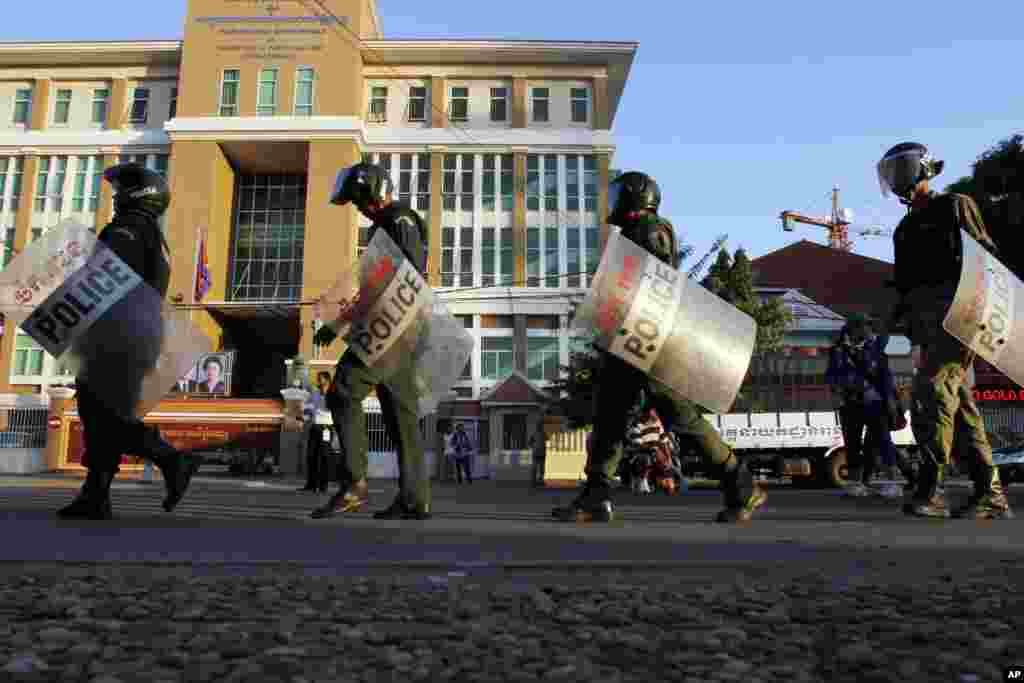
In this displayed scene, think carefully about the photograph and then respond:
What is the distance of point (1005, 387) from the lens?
34.0m

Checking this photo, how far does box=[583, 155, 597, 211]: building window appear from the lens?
38.9 meters

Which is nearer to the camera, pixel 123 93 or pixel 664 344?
pixel 664 344

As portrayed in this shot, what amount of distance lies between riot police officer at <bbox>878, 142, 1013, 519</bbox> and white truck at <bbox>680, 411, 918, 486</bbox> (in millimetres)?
10204

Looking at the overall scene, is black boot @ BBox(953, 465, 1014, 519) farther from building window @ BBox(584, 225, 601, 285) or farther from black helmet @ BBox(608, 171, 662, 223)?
building window @ BBox(584, 225, 601, 285)

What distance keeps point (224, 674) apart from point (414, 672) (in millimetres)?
300

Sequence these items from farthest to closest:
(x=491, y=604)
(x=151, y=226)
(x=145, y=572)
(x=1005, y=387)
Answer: (x=1005, y=387) → (x=151, y=226) → (x=145, y=572) → (x=491, y=604)

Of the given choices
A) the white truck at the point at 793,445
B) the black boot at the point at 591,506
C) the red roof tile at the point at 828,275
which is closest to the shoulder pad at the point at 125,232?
the black boot at the point at 591,506

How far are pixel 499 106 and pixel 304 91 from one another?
9.27 m

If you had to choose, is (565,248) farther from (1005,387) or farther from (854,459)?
(854,459)

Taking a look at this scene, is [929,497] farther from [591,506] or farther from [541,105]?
[541,105]

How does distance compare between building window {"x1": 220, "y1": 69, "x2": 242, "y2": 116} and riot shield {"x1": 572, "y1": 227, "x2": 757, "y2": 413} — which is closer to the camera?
riot shield {"x1": 572, "y1": 227, "x2": 757, "y2": 413}

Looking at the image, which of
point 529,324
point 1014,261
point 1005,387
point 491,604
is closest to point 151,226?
point 491,604

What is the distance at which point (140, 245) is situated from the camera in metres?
4.38

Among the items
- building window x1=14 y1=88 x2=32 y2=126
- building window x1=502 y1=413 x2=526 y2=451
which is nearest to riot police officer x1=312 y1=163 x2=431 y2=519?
building window x1=502 y1=413 x2=526 y2=451
